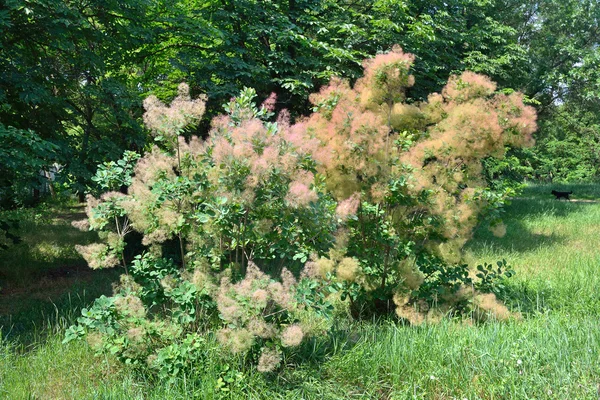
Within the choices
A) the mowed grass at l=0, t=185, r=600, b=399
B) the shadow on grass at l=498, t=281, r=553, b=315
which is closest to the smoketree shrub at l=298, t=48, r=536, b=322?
the mowed grass at l=0, t=185, r=600, b=399

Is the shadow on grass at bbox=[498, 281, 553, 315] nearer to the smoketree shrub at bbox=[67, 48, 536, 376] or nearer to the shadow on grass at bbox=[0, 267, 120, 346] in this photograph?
the smoketree shrub at bbox=[67, 48, 536, 376]

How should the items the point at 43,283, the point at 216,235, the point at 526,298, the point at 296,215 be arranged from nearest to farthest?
the point at 296,215
the point at 216,235
the point at 526,298
the point at 43,283

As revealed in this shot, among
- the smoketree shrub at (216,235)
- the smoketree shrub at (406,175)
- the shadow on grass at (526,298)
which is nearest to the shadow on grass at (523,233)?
the shadow on grass at (526,298)

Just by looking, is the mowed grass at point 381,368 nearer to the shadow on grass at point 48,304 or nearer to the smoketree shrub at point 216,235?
the smoketree shrub at point 216,235

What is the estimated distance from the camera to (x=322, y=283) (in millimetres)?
3049

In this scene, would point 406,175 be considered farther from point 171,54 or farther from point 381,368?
point 171,54

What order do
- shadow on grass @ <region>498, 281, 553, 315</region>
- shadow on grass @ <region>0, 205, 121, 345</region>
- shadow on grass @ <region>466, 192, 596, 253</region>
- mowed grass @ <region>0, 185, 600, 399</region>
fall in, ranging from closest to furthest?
mowed grass @ <region>0, 185, 600, 399</region> → shadow on grass @ <region>498, 281, 553, 315</region> → shadow on grass @ <region>0, 205, 121, 345</region> → shadow on grass @ <region>466, 192, 596, 253</region>

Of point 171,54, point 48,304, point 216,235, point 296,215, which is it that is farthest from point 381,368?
point 171,54

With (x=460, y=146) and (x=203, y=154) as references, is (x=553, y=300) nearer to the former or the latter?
(x=460, y=146)

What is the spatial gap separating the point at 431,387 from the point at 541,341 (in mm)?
958

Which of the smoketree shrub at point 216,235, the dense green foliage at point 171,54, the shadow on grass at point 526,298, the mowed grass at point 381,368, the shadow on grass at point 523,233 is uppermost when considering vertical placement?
the dense green foliage at point 171,54

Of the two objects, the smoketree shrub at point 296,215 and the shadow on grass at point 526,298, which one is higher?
the smoketree shrub at point 296,215

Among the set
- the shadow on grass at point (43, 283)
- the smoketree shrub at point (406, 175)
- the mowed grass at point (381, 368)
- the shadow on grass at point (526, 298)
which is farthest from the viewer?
the shadow on grass at point (43, 283)

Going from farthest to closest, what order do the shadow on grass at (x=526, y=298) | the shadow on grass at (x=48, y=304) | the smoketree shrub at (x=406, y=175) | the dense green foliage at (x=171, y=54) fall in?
1. the dense green foliage at (x=171, y=54)
2. the shadow on grass at (x=526, y=298)
3. the shadow on grass at (x=48, y=304)
4. the smoketree shrub at (x=406, y=175)
